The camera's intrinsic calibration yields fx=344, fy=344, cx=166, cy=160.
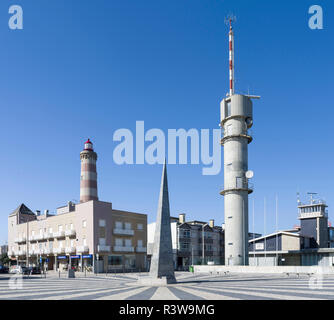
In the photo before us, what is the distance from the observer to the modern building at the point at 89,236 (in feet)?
187

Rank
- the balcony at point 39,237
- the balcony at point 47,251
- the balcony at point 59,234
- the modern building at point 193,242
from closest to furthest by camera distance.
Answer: the balcony at point 59,234, the balcony at point 47,251, the balcony at point 39,237, the modern building at point 193,242

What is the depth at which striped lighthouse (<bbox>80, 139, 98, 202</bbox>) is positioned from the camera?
66.4m

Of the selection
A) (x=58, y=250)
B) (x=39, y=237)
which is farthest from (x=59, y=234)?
(x=39, y=237)

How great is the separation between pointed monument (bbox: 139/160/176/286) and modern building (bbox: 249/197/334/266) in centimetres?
3562

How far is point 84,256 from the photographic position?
5684 centimetres

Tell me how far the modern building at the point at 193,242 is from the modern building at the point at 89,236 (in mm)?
11034

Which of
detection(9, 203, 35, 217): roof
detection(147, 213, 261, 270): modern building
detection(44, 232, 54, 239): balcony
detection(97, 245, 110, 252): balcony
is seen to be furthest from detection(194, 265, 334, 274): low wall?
detection(9, 203, 35, 217): roof

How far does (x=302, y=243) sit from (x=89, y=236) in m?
36.9

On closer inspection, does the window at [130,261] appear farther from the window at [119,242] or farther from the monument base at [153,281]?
the monument base at [153,281]

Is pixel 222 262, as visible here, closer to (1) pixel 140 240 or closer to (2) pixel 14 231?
(1) pixel 140 240

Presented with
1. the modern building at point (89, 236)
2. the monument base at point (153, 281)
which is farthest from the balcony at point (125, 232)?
the monument base at point (153, 281)

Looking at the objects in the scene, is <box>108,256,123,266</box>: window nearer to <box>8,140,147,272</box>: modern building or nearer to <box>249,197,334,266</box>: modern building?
<box>8,140,147,272</box>: modern building

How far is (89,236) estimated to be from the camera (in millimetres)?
57000
